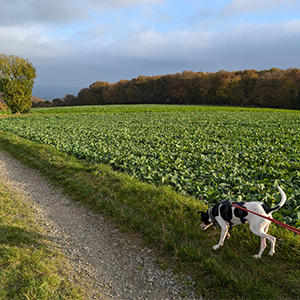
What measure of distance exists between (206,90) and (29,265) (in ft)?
280

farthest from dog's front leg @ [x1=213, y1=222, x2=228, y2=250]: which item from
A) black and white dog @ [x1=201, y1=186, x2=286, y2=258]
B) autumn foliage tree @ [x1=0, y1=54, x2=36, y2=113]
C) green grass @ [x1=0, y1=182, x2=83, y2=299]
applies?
autumn foliage tree @ [x1=0, y1=54, x2=36, y2=113]

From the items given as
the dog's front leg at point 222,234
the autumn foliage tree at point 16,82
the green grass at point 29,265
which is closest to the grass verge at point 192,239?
the dog's front leg at point 222,234

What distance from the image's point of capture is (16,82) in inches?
1543

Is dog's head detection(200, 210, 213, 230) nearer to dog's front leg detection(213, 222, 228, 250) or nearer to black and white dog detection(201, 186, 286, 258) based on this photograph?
black and white dog detection(201, 186, 286, 258)

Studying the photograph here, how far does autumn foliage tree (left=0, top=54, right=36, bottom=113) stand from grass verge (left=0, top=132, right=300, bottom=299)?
3675 cm

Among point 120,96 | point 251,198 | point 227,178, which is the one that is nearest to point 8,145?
point 227,178

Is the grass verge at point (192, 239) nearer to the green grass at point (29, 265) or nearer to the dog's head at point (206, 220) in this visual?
the dog's head at point (206, 220)

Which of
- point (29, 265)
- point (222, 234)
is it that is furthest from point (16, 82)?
point (222, 234)

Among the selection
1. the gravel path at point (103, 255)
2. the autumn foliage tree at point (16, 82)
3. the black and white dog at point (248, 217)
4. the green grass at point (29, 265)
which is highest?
the autumn foliage tree at point (16, 82)

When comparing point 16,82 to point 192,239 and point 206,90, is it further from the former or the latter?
point 206,90

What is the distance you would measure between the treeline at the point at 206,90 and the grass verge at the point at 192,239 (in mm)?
71983

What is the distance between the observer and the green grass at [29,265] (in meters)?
3.92

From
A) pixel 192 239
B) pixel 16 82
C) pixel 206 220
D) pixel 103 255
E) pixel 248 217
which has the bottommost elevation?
pixel 103 255

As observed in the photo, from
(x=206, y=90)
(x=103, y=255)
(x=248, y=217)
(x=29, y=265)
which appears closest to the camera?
(x=248, y=217)
